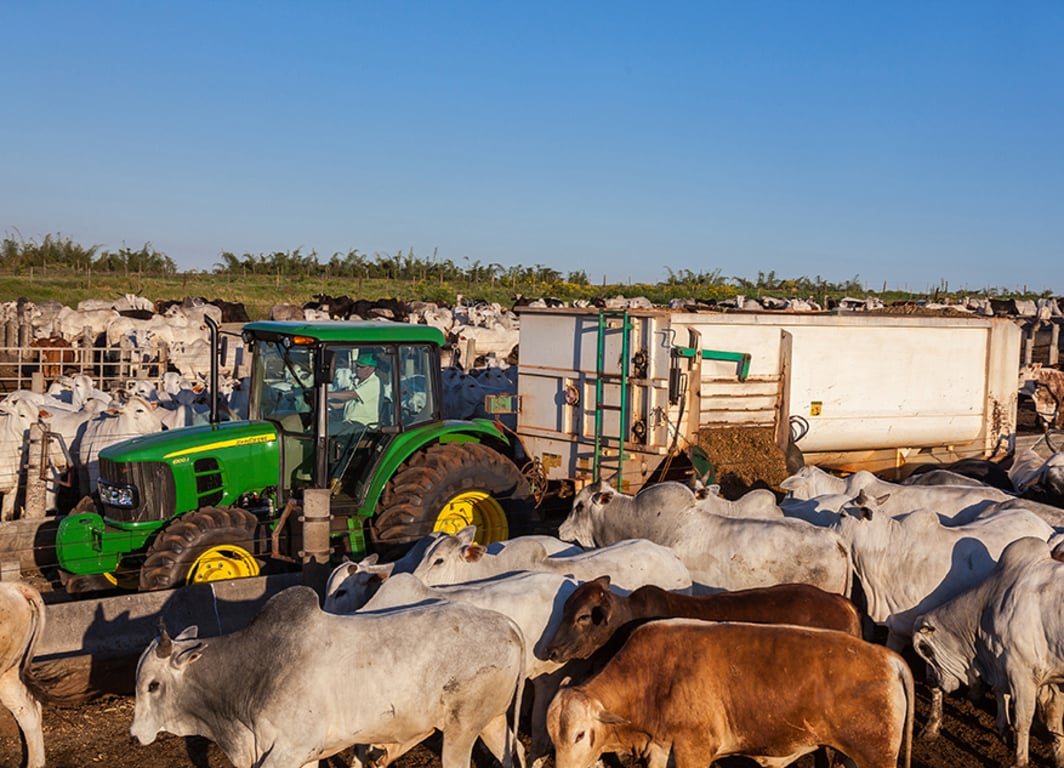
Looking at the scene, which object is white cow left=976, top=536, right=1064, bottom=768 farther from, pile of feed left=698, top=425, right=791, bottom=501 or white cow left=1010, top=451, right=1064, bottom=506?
pile of feed left=698, top=425, right=791, bottom=501

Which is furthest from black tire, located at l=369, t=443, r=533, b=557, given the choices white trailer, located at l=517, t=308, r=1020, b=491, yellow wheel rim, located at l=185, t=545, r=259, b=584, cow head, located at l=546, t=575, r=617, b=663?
cow head, located at l=546, t=575, r=617, b=663

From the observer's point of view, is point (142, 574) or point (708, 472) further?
point (708, 472)

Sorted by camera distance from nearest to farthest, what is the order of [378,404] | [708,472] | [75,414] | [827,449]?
1. [378,404]
2. [708,472]
3. [827,449]
4. [75,414]

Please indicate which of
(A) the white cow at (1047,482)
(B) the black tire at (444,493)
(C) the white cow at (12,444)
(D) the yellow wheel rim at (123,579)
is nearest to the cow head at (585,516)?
(B) the black tire at (444,493)

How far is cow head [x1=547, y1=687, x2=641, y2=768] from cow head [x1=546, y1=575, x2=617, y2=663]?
1.89 feet

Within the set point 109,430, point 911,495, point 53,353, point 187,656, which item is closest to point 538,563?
point 187,656

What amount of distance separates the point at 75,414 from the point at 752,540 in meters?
9.47

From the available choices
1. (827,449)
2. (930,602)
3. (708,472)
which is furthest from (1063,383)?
(930,602)

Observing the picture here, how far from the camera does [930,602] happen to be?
792cm

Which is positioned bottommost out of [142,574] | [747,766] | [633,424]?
[747,766]

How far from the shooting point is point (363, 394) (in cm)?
954

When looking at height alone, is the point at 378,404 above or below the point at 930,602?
Answer: above

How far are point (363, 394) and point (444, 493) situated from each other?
1.12m

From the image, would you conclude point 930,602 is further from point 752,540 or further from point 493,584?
point 493,584
